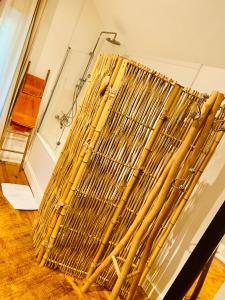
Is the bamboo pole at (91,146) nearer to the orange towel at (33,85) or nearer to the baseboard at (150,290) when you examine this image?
the baseboard at (150,290)

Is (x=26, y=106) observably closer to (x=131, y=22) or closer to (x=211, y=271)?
(x=131, y=22)

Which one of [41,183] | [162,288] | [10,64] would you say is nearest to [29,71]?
[10,64]

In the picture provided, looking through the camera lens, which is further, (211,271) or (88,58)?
(88,58)

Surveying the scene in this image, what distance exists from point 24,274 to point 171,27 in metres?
2.41

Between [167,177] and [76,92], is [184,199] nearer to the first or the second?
[167,177]

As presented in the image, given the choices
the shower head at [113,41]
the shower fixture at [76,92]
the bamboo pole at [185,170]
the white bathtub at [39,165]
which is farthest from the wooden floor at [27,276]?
the shower head at [113,41]

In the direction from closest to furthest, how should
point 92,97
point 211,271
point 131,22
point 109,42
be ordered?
point 211,271 < point 92,97 < point 131,22 < point 109,42

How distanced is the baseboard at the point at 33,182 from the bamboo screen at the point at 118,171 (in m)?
0.78

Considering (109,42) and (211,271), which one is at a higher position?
(109,42)

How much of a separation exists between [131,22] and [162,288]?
8.92ft

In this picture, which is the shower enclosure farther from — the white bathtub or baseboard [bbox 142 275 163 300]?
baseboard [bbox 142 275 163 300]

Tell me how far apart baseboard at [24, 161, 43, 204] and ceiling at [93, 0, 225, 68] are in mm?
1965

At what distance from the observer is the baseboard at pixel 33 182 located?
314 cm

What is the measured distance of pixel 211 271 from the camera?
206 centimetres
